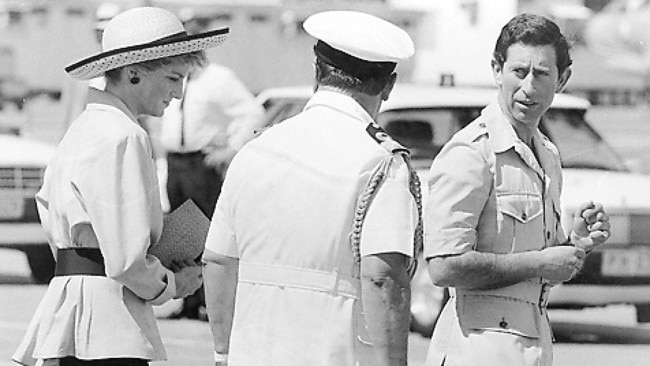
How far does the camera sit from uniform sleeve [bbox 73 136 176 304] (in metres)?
4.07

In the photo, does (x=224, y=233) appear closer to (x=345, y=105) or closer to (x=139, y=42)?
(x=345, y=105)

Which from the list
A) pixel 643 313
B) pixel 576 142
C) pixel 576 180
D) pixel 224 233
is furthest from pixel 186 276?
pixel 643 313

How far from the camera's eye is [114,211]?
4.06m

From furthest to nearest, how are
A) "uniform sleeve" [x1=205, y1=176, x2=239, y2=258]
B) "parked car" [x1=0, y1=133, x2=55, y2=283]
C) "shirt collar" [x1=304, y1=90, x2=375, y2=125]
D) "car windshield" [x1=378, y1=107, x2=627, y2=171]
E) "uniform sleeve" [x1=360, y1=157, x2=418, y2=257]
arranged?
"parked car" [x1=0, y1=133, x2=55, y2=283] < "car windshield" [x1=378, y1=107, x2=627, y2=171] < "uniform sleeve" [x1=205, y1=176, x2=239, y2=258] < "shirt collar" [x1=304, y1=90, x2=375, y2=125] < "uniform sleeve" [x1=360, y1=157, x2=418, y2=257]

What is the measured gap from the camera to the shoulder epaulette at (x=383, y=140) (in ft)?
12.3

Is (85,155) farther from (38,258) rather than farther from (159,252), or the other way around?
(38,258)

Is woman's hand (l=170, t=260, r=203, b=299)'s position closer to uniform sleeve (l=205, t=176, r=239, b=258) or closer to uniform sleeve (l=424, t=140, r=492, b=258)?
uniform sleeve (l=205, t=176, r=239, b=258)

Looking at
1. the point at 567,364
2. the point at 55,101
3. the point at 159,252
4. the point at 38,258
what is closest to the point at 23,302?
the point at 38,258

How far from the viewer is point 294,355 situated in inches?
149

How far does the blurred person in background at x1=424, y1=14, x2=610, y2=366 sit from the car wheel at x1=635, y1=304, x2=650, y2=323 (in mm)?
5645

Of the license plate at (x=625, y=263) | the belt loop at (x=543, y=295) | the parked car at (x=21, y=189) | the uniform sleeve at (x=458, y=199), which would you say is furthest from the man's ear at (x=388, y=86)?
the parked car at (x=21, y=189)

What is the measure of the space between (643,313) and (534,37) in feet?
19.5

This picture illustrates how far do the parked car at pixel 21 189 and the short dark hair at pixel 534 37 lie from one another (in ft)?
21.2

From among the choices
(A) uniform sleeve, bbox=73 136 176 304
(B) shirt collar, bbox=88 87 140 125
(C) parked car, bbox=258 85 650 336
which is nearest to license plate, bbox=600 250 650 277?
(C) parked car, bbox=258 85 650 336
